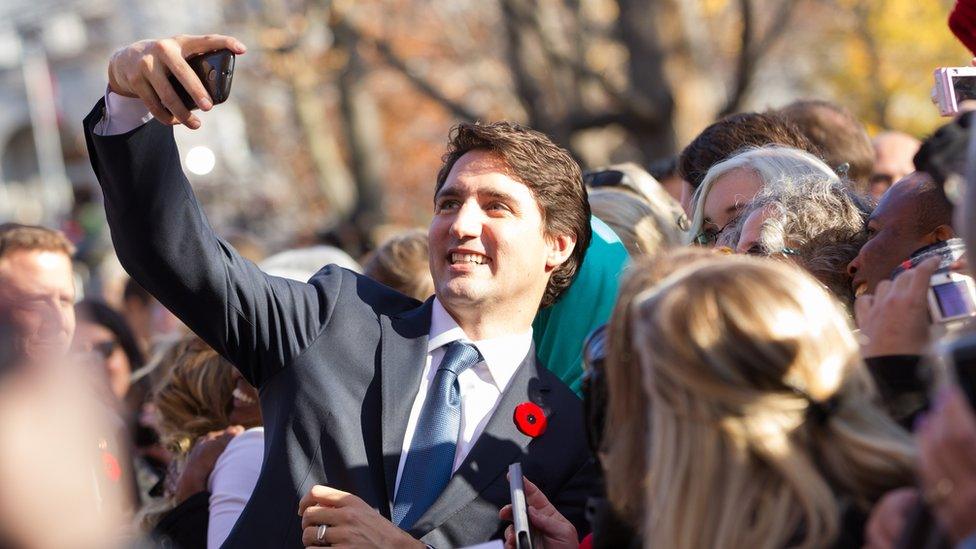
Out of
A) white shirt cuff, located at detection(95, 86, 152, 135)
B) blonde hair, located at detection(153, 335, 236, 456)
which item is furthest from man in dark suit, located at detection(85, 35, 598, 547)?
blonde hair, located at detection(153, 335, 236, 456)

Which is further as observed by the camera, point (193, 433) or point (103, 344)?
point (103, 344)

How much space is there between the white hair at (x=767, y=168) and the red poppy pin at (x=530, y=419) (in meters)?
0.91

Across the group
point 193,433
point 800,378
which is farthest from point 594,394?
point 193,433

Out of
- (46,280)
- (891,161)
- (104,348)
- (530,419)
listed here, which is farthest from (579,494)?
(104,348)

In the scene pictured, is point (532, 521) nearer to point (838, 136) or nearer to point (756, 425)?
point (756, 425)

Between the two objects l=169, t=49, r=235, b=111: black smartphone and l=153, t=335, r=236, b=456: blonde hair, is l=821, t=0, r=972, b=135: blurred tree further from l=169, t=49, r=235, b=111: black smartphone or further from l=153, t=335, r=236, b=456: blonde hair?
l=169, t=49, r=235, b=111: black smartphone

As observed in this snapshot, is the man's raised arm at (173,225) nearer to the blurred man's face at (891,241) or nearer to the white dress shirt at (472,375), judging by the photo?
the white dress shirt at (472,375)

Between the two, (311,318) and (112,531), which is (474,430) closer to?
(311,318)

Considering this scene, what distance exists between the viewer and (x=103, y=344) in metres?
6.02

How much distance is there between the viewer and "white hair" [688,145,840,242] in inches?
153

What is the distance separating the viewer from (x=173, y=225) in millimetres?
3184

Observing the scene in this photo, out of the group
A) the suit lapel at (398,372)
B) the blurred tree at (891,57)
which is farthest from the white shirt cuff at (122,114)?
the blurred tree at (891,57)

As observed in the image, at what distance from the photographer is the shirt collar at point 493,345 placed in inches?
142

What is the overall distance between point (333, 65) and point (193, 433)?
606 inches
